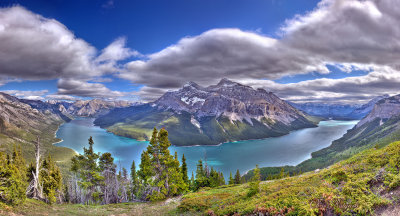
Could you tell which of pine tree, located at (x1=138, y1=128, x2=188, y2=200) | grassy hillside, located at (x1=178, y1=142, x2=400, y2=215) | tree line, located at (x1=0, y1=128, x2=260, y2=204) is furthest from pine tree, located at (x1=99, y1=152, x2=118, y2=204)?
grassy hillside, located at (x1=178, y1=142, x2=400, y2=215)

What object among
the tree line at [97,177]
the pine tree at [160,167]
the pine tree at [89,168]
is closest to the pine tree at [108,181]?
the tree line at [97,177]

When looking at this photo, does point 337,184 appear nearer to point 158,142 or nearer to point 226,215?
point 226,215

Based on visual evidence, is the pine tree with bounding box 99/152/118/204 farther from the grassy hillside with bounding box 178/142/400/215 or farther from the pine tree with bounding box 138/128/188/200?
the grassy hillside with bounding box 178/142/400/215

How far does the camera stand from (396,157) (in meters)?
14.9

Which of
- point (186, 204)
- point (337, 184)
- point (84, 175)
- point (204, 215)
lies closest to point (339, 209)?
point (337, 184)

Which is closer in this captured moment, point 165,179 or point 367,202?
point 367,202

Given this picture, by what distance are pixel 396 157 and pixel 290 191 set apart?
8.58 m

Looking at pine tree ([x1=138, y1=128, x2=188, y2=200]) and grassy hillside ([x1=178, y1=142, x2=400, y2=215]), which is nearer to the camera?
grassy hillside ([x1=178, y1=142, x2=400, y2=215])

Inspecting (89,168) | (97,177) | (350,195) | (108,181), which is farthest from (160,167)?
(350,195)

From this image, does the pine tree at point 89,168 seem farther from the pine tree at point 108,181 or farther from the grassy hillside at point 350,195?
the grassy hillside at point 350,195

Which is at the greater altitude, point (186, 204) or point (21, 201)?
point (21, 201)

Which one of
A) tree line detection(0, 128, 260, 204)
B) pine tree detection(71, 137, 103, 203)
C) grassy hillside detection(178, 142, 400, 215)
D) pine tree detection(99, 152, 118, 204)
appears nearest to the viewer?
grassy hillside detection(178, 142, 400, 215)

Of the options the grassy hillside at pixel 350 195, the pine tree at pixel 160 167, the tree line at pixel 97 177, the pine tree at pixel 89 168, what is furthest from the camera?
the pine tree at pixel 89 168

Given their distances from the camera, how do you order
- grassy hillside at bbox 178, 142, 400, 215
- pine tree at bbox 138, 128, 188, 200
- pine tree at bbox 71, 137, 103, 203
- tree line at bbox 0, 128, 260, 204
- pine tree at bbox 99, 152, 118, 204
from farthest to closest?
pine tree at bbox 99, 152, 118, 204
pine tree at bbox 71, 137, 103, 203
pine tree at bbox 138, 128, 188, 200
tree line at bbox 0, 128, 260, 204
grassy hillside at bbox 178, 142, 400, 215
